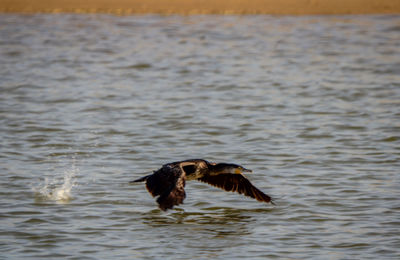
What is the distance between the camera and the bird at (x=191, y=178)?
7.14 m

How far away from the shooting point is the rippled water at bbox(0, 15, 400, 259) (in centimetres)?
794

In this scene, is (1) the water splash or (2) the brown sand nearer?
(1) the water splash

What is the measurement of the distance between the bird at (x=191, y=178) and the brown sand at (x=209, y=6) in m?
15.1

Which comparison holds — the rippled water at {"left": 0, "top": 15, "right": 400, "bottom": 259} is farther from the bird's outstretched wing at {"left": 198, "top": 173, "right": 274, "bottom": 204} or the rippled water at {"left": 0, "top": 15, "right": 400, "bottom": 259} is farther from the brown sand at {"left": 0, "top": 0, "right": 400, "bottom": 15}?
the brown sand at {"left": 0, "top": 0, "right": 400, "bottom": 15}

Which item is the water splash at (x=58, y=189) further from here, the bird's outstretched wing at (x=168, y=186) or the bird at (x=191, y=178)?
the bird's outstretched wing at (x=168, y=186)

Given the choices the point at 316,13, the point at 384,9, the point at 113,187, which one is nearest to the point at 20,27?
the point at 316,13

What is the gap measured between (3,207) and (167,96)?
670cm

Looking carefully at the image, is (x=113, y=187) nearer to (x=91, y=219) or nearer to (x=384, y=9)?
(x=91, y=219)

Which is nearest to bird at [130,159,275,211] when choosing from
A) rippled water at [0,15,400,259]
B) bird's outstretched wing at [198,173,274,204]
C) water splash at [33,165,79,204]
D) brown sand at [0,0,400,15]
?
bird's outstretched wing at [198,173,274,204]

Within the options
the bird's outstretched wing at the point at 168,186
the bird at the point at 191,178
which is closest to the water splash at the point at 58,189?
the bird at the point at 191,178

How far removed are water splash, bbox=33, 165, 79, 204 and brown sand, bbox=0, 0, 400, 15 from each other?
1408 centimetres

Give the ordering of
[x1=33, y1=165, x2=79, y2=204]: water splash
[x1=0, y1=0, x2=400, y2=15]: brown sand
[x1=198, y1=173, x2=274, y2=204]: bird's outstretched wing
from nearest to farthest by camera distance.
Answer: [x1=198, y1=173, x2=274, y2=204]: bird's outstretched wing → [x1=33, y1=165, x2=79, y2=204]: water splash → [x1=0, y1=0, x2=400, y2=15]: brown sand

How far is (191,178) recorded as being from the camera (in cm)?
841

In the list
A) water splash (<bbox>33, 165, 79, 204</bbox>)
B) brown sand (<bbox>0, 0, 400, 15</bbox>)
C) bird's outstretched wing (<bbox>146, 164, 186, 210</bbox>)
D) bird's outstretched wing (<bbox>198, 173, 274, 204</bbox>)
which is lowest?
water splash (<bbox>33, 165, 79, 204</bbox>)
